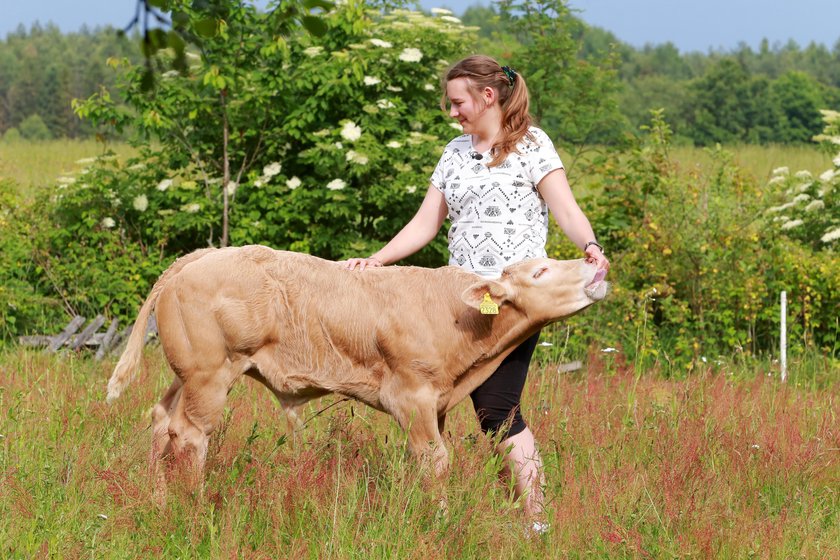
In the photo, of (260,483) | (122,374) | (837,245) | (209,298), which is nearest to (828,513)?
(260,483)

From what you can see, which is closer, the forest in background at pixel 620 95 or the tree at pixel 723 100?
the forest in background at pixel 620 95

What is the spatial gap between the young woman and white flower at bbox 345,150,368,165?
4045mm

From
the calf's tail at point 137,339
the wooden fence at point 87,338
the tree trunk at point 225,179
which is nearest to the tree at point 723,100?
the tree trunk at point 225,179

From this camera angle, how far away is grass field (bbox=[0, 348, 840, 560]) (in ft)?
12.3

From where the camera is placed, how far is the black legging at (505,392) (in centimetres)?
429

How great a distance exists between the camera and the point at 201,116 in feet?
30.0

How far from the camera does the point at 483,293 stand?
13.1 feet

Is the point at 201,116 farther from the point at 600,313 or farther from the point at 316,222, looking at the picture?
the point at 600,313

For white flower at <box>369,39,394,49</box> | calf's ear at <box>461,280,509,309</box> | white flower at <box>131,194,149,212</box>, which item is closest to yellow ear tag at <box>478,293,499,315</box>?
calf's ear at <box>461,280,509,309</box>

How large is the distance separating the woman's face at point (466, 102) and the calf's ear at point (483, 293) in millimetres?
717

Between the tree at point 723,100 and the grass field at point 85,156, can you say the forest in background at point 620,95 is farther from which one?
the grass field at point 85,156

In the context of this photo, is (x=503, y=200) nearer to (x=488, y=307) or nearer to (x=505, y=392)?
(x=488, y=307)

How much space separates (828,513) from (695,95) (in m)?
54.8

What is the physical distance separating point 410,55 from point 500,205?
5076mm
